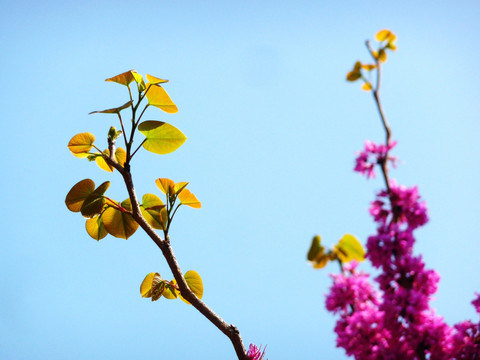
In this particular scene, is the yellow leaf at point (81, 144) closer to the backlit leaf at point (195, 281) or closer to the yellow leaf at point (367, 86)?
the backlit leaf at point (195, 281)

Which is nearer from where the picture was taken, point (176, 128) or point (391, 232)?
point (391, 232)

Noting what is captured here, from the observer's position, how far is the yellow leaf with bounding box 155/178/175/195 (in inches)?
66.5

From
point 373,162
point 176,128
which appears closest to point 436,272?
point 373,162

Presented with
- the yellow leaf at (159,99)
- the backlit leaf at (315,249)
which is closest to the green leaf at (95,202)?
the yellow leaf at (159,99)

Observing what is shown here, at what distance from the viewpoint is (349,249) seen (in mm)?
1187

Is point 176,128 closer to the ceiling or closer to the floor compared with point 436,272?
closer to the ceiling

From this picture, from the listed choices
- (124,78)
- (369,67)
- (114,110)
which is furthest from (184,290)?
(369,67)

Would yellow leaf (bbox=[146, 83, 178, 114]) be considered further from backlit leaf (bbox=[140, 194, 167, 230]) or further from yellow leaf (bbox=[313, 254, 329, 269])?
yellow leaf (bbox=[313, 254, 329, 269])

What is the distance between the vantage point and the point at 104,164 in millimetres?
Answer: 1841

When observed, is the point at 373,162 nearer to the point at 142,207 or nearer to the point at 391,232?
the point at 391,232

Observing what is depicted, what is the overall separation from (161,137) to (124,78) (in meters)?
0.28

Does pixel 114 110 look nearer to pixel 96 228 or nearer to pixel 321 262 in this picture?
pixel 96 228

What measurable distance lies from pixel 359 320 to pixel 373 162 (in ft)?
1.44

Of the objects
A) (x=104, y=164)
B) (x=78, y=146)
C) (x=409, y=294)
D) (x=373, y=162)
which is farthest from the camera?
(x=104, y=164)
